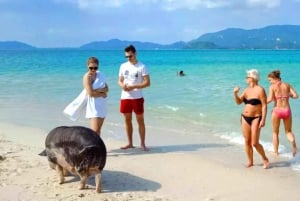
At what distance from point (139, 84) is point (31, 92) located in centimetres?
1255

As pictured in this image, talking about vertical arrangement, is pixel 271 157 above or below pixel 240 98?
below

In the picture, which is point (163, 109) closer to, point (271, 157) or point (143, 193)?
point (271, 157)

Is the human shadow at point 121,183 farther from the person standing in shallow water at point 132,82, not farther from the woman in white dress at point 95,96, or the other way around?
the person standing in shallow water at point 132,82

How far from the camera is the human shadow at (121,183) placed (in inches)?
243

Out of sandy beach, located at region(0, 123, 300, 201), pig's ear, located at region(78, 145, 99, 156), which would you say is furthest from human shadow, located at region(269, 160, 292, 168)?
pig's ear, located at region(78, 145, 99, 156)

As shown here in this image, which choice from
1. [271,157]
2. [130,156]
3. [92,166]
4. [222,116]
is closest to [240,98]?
[271,157]

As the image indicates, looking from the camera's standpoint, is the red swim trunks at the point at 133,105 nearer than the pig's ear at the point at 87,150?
No

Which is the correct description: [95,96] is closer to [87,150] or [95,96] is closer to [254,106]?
[87,150]

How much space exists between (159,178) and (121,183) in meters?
0.57

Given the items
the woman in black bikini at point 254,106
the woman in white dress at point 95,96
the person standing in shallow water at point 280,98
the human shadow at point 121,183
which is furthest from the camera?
the person standing in shallow water at point 280,98

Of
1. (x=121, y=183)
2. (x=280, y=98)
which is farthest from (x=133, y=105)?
(x=280, y=98)

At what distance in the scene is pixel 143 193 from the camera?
6.02m

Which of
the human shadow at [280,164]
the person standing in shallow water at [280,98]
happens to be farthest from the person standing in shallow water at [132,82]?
the human shadow at [280,164]

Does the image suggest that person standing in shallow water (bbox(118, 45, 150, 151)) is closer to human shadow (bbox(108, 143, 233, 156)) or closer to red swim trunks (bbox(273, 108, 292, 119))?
human shadow (bbox(108, 143, 233, 156))
